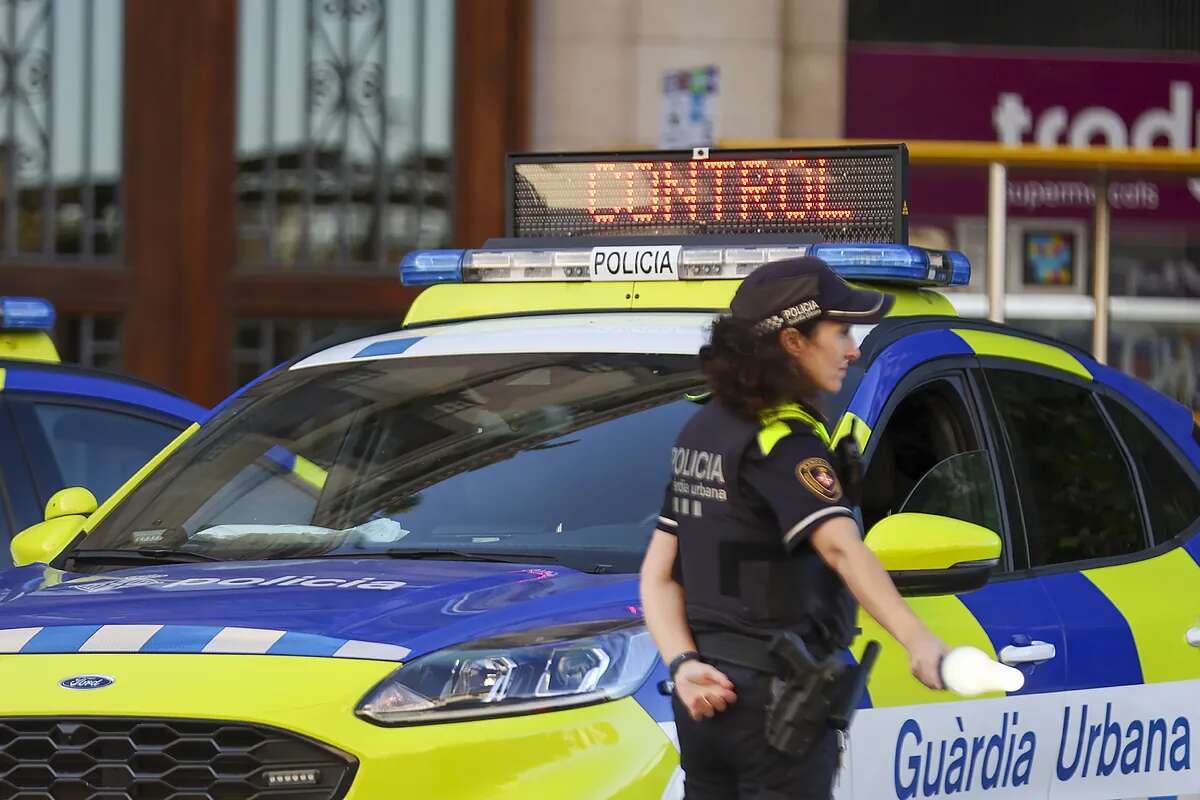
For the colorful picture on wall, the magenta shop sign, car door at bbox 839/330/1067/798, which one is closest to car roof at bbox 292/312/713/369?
car door at bbox 839/330/1067/798

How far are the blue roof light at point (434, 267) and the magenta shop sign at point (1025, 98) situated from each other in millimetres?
8083

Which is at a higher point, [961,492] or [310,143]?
[310,143]

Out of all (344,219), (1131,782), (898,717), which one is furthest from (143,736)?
(344,219)

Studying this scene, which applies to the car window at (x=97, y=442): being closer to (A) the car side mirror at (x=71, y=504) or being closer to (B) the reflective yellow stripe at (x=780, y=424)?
(A) the car side mirror at (x=71, y=504)

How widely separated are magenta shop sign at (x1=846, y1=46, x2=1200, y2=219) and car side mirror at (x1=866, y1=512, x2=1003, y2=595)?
9.62 meters

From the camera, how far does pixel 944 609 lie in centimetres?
461

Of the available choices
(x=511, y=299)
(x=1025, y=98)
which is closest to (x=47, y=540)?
(x=511, y=299)

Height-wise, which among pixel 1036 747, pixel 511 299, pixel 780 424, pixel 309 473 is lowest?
pixel 1036 747

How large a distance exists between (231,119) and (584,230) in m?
7.31

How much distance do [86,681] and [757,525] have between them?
117cm

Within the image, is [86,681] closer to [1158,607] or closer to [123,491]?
[123,491]

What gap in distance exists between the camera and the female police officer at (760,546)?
137 inches

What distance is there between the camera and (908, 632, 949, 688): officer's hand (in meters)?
3.34

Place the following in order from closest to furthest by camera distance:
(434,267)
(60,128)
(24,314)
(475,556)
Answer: (475,556)
(434,267)
(24,314)
(60,128)
